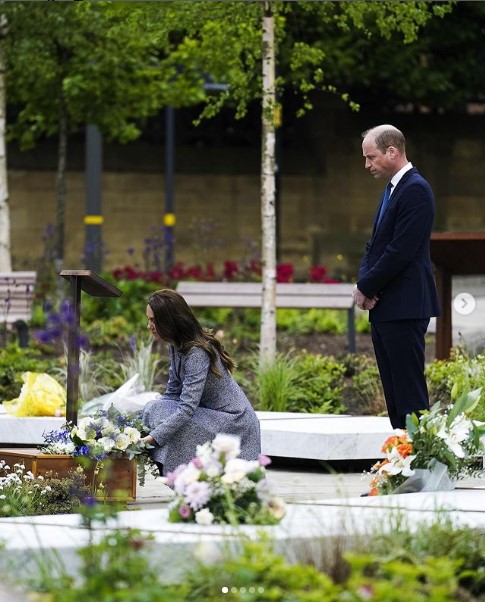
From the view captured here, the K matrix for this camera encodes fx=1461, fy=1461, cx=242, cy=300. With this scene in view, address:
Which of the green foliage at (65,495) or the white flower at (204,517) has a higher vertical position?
the white flower at (204,517)

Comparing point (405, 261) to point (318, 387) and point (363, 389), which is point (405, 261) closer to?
point (318, 387)

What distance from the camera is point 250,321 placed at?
15.1 m

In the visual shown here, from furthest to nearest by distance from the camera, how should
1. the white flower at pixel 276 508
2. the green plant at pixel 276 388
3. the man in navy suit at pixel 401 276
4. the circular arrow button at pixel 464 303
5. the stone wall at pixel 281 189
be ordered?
1. the stone wall at pixel 281 189
2. the circular arrow button at pixel 464 303
3. the green plant at pixel 276 388
4. the man in navy suit at pixel 401 276
5. the white flower at pixel 276 508

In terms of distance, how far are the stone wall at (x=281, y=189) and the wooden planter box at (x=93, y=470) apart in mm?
18028

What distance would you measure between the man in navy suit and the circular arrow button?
375 cm

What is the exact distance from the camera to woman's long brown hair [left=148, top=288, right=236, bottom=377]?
22.1 feet

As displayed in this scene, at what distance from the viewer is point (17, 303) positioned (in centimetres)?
1300

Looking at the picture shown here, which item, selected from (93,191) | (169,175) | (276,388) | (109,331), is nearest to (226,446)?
(276,388)

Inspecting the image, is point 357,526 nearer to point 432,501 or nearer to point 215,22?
point 432,501

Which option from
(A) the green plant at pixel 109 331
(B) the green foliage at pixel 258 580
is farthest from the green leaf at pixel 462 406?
(A) the green plant at pixel 109 331

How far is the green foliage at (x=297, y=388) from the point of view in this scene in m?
10.0

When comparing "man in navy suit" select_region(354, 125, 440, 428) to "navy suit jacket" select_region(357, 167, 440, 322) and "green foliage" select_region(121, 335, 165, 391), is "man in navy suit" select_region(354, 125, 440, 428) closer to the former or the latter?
"navy suit jacket" select_region(357, 167, 440, 322)

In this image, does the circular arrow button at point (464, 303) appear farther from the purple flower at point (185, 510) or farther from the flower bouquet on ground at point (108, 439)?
the purple flower at point (185, 510)

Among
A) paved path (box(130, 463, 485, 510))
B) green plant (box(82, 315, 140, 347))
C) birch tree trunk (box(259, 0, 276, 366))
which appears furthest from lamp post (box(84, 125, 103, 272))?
paved path (box(130, 463, 485, 510))
